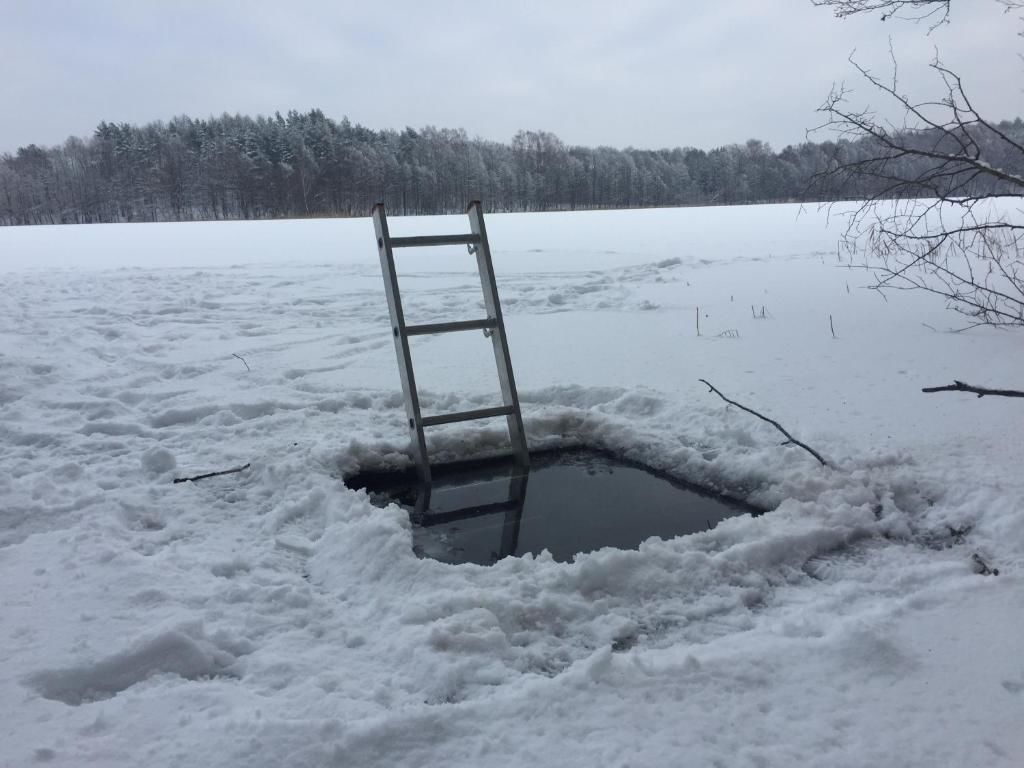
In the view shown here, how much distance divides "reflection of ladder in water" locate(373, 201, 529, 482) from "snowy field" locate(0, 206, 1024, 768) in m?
0.31

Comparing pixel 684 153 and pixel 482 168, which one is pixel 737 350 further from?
pixel 684 153

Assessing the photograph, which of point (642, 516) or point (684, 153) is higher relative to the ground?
point (684, 153)

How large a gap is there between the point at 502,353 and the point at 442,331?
467 millimetres

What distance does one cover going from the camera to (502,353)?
4.44m

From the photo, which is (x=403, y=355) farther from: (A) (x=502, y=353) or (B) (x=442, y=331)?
(A) (x=502, y=353)

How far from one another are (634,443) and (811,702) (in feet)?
8.38

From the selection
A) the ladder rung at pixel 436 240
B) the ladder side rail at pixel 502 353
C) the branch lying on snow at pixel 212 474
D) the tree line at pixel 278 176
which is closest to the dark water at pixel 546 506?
the ladder side rail at pixel 502 353

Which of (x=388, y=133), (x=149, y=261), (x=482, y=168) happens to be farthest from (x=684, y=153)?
(x=149, y=261)

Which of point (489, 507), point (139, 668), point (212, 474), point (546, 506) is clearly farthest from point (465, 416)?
point (139, 668)

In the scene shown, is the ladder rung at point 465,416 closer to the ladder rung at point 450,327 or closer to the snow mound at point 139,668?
the ladder rung at point 450,327

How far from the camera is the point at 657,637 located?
2471mm

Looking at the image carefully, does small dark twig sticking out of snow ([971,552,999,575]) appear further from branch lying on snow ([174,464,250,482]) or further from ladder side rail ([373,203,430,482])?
branch lying on snow ([174,464,250,482])

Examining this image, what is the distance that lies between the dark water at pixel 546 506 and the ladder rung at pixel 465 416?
15.4 inches

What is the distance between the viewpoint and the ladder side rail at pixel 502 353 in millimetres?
4395
